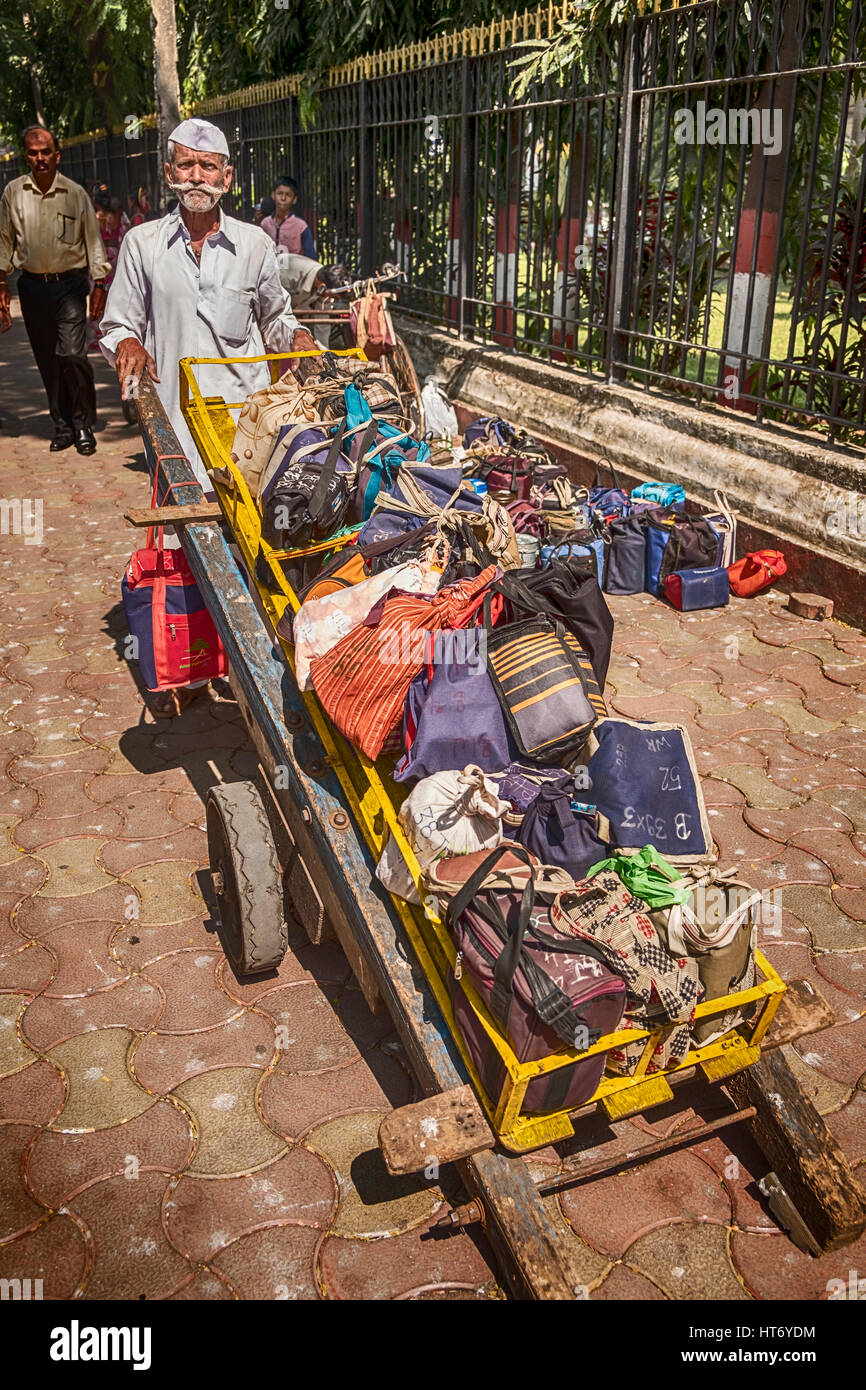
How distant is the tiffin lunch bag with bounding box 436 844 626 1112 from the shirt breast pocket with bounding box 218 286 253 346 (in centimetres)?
381

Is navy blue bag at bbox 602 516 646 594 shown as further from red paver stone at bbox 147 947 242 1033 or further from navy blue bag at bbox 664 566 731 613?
red paver stone at bbox 147 947 242 1033

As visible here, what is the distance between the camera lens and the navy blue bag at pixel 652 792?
8.89 feet

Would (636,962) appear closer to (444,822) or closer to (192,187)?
(444,822)

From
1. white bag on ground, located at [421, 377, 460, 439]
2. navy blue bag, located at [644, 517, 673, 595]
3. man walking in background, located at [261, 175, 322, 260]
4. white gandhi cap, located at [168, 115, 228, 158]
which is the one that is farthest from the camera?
man walking in background, located at [261, 175, 322, 260]

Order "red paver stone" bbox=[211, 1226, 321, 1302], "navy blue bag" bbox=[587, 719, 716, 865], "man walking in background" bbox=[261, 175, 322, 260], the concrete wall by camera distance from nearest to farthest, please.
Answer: "red paver stone" bbox=[211, 1226, 321, 1302] < "navy blue bag" bbox=[587, 719, 716, 865] < the concrete wall < "man walking in background" bbox=[261, 175, 322, 260]

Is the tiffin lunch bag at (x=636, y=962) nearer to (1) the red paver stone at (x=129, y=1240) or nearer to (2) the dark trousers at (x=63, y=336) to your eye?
(1) the red paver stone at (x=129, y=1240)

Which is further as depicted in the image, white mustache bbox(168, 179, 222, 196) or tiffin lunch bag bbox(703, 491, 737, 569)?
tiffin lunch bag bbox(703, 491, 737, 569)

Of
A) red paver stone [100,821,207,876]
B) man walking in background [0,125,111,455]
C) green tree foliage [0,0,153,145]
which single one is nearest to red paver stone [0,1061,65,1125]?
red paver stone [100,821,207,876]

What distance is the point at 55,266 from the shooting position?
8.84m

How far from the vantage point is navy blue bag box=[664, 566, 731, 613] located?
20.6 feet

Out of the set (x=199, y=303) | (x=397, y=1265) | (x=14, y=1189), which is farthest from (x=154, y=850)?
(x=199, y=303)

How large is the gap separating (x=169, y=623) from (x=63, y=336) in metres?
6.03

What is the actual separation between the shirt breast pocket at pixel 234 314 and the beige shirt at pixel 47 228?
425 centimetres
